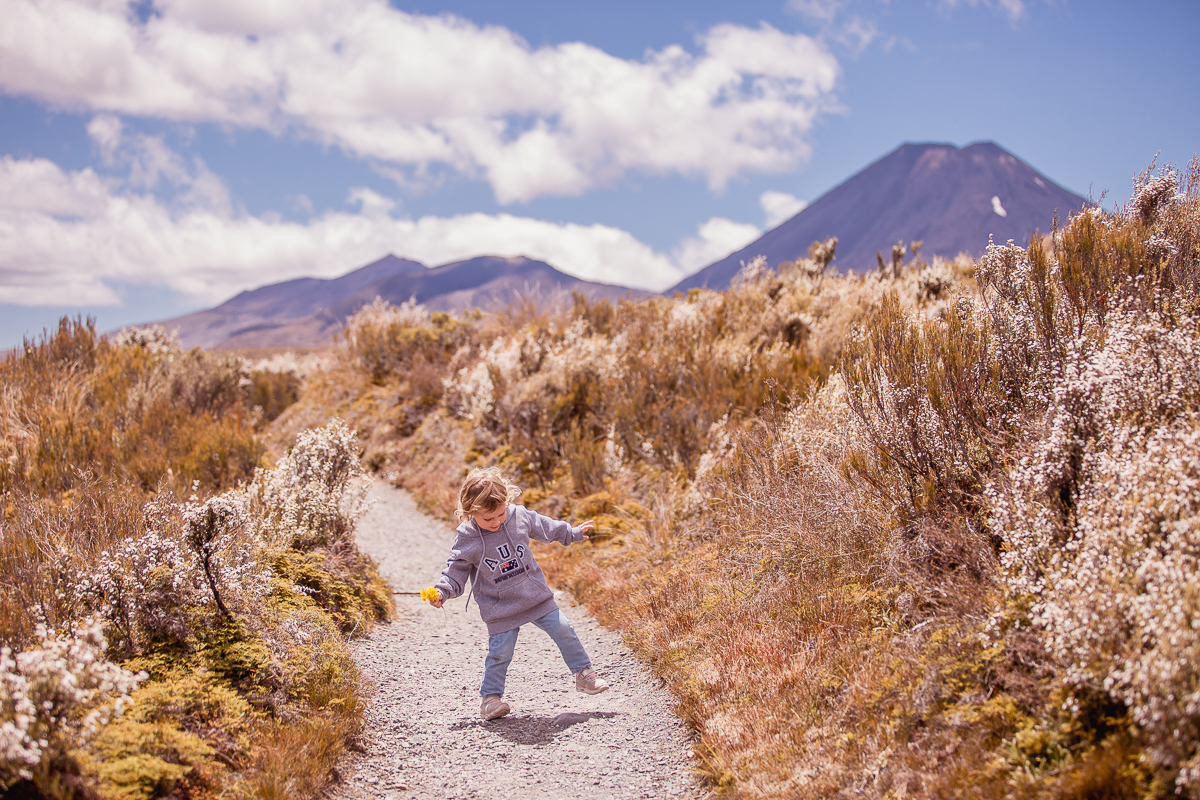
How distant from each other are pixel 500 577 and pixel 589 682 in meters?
0.87

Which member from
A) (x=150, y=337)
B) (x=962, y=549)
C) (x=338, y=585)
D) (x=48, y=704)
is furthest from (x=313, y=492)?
(x=150, y=337)

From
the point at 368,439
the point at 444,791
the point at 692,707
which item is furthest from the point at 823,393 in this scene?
the point at 368,439

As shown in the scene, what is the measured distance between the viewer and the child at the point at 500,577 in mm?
4270

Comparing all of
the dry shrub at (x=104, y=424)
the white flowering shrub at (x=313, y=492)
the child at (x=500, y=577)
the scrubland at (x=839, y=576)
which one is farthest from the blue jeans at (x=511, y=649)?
the dry shrub at (x=104, y=424)

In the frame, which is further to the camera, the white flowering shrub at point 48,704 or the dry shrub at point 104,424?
the dry shrub at point 104,424

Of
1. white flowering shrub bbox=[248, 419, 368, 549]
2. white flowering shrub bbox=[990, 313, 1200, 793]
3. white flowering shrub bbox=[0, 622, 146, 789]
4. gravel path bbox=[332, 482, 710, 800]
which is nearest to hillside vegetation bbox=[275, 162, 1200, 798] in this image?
white flowering shrub bbox=[990, 313, 1200, 793]

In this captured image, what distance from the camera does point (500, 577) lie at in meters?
4.35

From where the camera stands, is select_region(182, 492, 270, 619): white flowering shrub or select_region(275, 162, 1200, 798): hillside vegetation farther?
select_region(182, 492, 270, 619): white flowering shrub

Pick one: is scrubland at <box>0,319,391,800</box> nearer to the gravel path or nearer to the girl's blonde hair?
the gravel path

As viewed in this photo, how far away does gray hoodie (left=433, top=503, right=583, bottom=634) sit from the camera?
432cm

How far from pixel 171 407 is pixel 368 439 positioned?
156 inches

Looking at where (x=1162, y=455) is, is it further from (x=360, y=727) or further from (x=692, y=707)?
(x=360, y=727)

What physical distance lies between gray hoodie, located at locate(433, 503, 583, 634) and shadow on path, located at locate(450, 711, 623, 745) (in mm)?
528

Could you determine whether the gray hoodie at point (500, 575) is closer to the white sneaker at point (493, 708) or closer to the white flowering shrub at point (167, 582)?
the white sneaker at point (493, 708)
